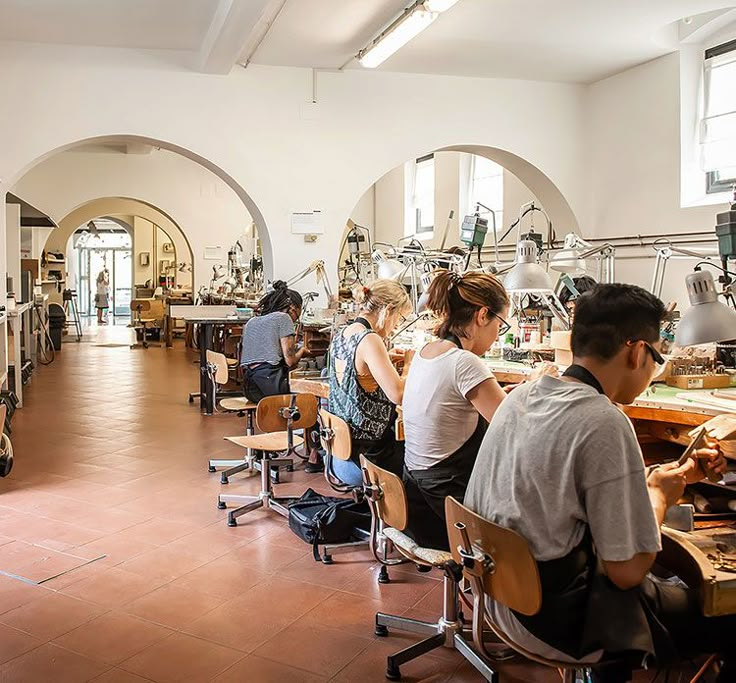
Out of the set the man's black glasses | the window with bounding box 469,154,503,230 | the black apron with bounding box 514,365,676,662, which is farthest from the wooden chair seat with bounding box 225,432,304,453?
the window with bounding box 469,154,503,230

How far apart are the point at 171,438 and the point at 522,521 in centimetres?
459

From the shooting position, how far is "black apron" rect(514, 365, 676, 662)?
1545 mm

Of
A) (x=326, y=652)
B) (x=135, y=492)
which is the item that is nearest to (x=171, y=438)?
(x=135, y=492)

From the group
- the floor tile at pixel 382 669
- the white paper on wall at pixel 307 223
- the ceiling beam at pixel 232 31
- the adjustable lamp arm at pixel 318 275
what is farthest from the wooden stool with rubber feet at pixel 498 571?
the white paper on wall at pixel 307 223

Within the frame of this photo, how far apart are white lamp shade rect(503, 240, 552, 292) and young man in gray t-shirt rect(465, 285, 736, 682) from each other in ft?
4.53

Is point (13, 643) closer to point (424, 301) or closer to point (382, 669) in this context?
point (382, 669)

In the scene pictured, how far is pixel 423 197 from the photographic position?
10102mm

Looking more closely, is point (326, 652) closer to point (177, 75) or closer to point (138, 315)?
point (177, 75)

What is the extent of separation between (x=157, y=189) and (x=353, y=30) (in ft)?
27.5

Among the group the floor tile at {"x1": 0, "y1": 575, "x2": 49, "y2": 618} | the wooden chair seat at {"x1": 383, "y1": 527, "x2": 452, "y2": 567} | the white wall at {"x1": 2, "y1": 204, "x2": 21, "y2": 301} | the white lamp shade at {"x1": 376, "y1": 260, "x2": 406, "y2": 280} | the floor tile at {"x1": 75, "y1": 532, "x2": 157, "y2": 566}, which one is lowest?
the floor tile at {"x1": 0, "y1": 575, "x2": 49, "y2": 618}

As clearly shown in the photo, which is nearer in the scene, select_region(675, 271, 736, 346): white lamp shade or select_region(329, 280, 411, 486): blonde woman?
select_region(675, 271, 736, 346): white lamp shade

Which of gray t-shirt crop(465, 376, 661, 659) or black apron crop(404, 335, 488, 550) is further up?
gray t-shirt crop(465, 376, 661, 659)

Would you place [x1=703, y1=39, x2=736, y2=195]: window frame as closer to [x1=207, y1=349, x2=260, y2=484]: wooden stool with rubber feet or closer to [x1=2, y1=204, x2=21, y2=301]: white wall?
[x1=207, y1=349, x2=260, y2=484]: wooden stool with rubber feet

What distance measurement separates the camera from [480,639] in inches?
71.5
